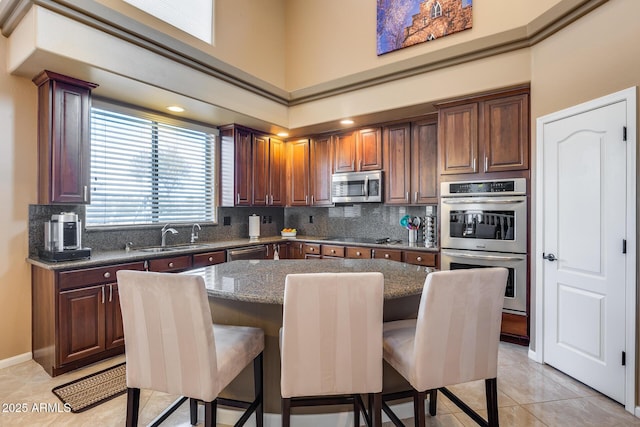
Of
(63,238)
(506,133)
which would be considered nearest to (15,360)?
(63,238)

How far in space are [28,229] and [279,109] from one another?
3115 mm

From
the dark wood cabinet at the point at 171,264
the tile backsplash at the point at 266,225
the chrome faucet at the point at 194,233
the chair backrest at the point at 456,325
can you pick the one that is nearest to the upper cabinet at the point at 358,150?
the tile backsplash at the point at 266,225

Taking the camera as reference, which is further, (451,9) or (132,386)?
(451,9)

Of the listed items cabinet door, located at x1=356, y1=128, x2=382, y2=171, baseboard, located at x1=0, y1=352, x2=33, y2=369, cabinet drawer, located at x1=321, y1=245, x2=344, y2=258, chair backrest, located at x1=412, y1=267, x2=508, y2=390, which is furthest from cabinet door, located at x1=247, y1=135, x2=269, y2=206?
chair backrest, located at x1=412, y1=267, x2=508, y2=390

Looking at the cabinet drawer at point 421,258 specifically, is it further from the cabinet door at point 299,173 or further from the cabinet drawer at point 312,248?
the cabinet door at point 299,173

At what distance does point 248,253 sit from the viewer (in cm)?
423

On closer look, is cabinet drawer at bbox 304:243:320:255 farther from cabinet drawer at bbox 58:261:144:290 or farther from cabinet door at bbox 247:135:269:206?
cabinet drawer at bbox 58:261:144:290

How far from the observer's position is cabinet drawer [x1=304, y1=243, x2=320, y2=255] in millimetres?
4656

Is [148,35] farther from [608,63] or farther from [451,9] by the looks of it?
[608,63]

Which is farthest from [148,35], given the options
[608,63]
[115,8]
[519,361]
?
[519,361]

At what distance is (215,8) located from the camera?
392cm

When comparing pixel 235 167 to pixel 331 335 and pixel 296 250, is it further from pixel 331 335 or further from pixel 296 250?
pixel 331 335

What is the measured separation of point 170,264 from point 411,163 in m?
3.09

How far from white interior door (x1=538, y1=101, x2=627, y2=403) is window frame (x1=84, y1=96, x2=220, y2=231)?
3908 millimetres
